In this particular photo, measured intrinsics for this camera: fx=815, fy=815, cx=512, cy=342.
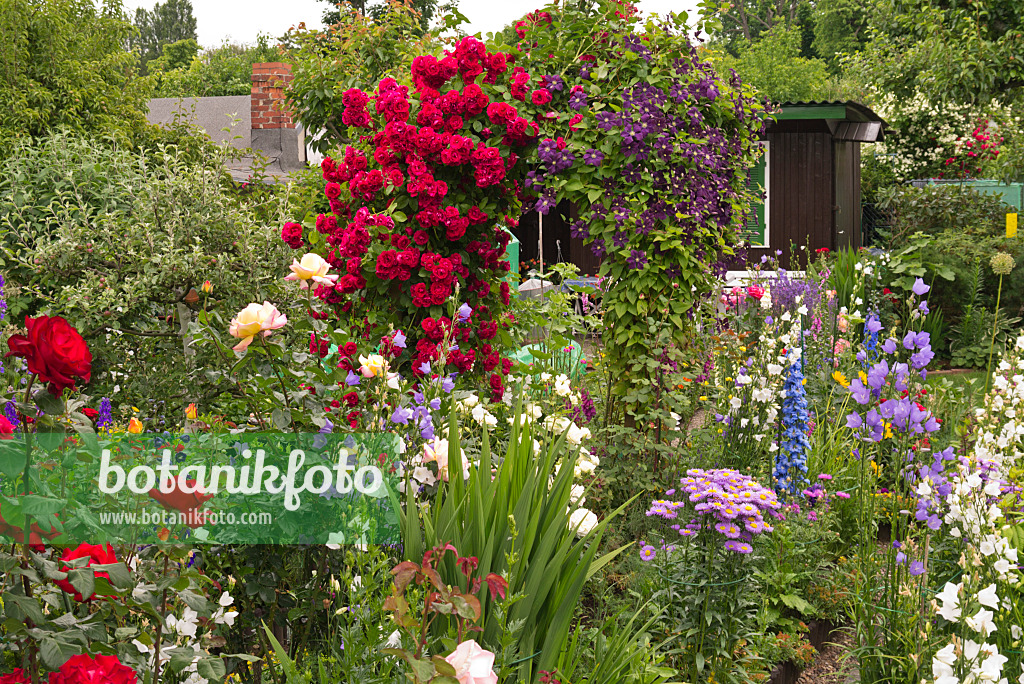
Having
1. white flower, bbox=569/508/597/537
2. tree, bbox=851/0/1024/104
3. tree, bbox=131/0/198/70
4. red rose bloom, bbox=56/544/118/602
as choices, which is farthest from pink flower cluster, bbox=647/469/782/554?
tree, bbox=131/0/198/70

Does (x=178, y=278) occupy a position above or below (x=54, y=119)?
below

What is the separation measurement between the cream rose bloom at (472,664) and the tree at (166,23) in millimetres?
57117

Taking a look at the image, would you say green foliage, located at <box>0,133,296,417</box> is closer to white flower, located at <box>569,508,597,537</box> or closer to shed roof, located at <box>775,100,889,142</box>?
white flower, located at <box>569,508,597,537</box>

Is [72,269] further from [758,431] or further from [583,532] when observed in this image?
[758,431]

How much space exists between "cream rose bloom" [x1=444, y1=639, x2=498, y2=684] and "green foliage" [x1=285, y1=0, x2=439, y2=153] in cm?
732

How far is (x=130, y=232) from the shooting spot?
4016 millimetres

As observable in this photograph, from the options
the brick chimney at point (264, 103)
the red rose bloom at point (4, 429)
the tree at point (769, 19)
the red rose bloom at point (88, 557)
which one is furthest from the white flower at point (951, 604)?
the tree at point (769, 19)

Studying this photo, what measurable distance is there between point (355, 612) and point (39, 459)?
2.54 feet

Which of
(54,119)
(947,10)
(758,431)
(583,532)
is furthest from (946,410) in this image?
(54,119)

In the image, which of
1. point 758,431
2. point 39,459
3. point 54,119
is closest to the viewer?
point 39,459

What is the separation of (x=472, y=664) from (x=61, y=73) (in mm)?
9483

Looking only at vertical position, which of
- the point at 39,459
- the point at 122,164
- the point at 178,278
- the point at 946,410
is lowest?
the point at 946,410

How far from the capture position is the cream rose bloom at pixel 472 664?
4.12ft

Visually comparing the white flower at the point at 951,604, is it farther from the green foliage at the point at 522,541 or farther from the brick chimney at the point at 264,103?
the brick chimney at the point at 264,103
